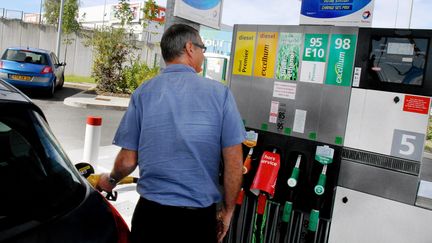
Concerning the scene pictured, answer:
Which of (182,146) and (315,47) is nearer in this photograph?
(182,146)

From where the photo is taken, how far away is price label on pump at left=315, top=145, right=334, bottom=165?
3.29 m

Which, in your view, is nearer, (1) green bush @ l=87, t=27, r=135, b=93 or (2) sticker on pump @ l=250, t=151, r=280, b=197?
(2) sticker on pump @ l=250, t=151, r=280, b=197

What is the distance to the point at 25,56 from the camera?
14.4m

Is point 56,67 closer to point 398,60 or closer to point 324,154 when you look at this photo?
point 324,154

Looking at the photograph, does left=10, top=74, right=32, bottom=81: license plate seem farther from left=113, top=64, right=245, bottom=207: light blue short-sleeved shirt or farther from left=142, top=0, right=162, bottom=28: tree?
left=113, top=64, right=245, bottom=207: light blue short-sleeved shirt

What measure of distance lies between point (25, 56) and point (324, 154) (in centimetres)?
1347

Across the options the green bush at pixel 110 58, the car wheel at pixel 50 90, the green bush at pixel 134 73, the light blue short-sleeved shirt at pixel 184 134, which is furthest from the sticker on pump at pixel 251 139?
the green bush at pixel 110 58

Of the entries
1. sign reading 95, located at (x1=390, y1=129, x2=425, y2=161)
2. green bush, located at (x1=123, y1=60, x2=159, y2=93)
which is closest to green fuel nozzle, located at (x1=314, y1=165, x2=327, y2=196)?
sign reading 95, located at (x1=390, y1=129, x2=425, y2=161)

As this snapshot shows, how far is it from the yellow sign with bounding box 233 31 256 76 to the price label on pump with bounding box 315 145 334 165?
0.90 meters

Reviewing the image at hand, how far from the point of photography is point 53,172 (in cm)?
210

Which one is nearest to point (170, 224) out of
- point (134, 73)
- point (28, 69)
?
point (28, 69)

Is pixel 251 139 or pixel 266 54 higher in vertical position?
pixel 266 54

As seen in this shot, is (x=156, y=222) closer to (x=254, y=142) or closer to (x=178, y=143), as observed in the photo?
(x=178, y=143)

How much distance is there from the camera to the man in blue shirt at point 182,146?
7.28 feet
